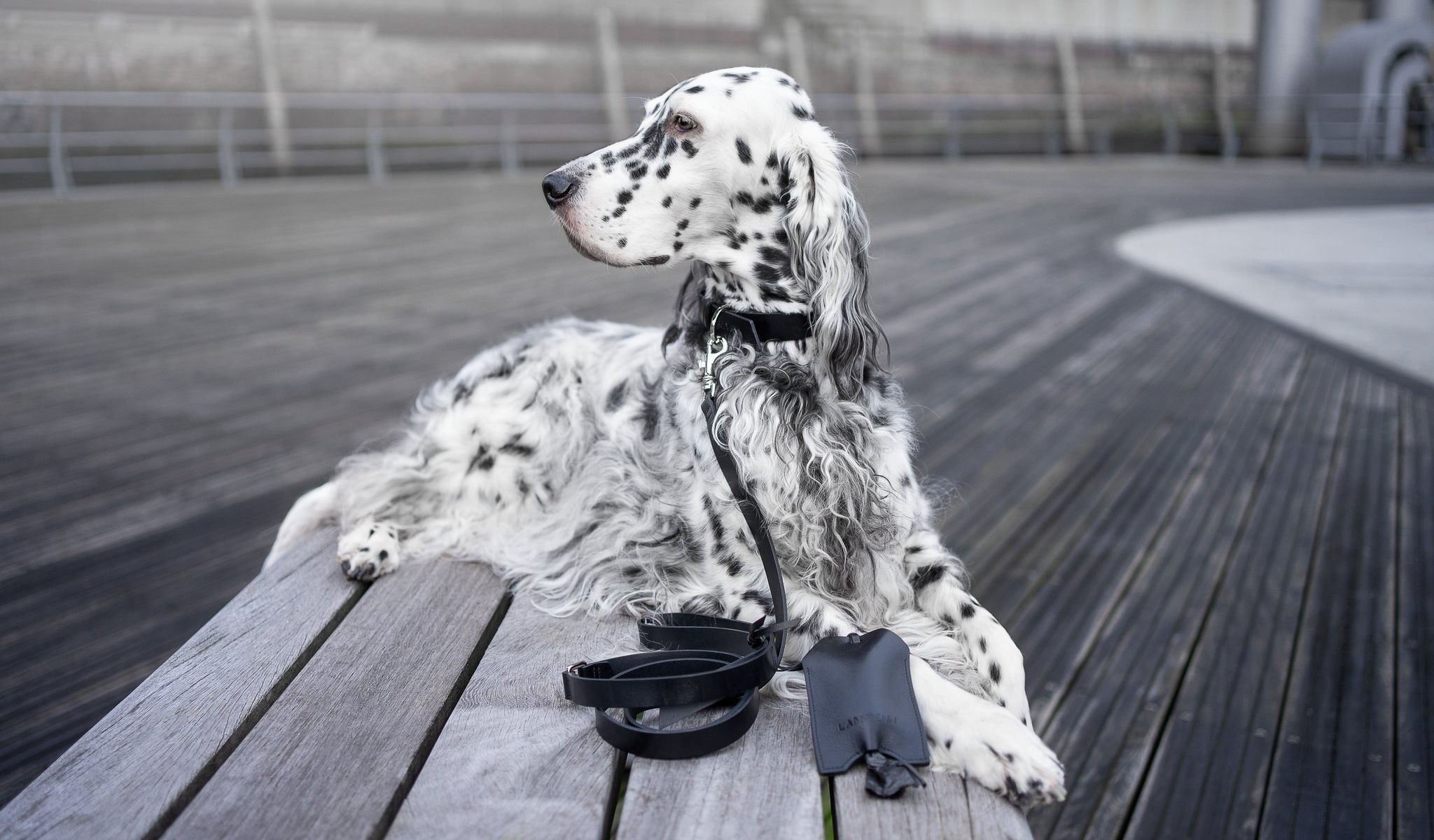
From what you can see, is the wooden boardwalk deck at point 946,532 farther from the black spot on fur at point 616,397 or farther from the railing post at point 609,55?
the railing post at point 609,55

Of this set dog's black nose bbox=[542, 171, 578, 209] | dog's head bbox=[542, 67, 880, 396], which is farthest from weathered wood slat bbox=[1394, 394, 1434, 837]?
dog's black nose bbox=[542, 171, 578, 209]

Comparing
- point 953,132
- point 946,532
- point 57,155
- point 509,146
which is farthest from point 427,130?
point 946,532

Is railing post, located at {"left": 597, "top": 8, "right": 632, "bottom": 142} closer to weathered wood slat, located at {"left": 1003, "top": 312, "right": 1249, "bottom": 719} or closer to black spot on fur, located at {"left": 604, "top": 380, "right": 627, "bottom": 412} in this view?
weathered wood slat, located at {"left": 1003, "top": 312, "right": 1249, "bottom": 719}

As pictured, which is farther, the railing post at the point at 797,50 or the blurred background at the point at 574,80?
the railing post at the point at 797,50

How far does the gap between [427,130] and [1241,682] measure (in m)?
15.4

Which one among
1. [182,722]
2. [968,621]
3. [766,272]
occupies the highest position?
[766,272]

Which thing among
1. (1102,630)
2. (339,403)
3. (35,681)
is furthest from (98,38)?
(1102,630)

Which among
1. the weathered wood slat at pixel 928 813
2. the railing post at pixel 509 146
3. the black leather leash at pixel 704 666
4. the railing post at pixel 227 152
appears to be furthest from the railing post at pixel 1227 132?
the weathered wood slat at pixel 928 813

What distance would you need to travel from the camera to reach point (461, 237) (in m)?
8.16

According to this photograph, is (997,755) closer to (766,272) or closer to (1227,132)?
(766,272)

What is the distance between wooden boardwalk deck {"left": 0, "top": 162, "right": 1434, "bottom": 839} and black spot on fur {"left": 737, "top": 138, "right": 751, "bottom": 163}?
84 cm

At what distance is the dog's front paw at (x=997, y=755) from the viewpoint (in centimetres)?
130

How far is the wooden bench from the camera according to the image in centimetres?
120

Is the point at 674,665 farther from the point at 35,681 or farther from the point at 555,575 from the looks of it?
the point at 35,681
